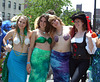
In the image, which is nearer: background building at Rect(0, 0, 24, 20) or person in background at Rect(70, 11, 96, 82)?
person in background at Rect(70, 11, 96, 82)

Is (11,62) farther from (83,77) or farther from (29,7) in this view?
(29,7)

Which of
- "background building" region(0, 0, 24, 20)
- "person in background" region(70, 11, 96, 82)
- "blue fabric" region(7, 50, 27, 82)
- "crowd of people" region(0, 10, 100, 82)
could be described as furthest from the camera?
"background building" region(0, 0, 24, 20)

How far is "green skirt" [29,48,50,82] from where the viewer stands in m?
3.52

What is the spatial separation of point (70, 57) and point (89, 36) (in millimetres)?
662

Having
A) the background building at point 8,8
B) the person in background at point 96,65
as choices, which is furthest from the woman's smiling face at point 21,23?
the background building at point 8,8

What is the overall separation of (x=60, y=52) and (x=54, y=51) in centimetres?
14

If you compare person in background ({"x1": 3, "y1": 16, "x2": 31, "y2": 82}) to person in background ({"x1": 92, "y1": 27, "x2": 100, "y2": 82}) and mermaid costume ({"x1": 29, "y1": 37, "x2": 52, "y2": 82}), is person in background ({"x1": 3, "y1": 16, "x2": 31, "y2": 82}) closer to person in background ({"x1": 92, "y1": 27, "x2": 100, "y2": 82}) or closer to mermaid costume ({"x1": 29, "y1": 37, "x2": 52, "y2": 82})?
mermaid costume ({"x1": 29, "y1": 37, "x2": 52, "y2": 82})

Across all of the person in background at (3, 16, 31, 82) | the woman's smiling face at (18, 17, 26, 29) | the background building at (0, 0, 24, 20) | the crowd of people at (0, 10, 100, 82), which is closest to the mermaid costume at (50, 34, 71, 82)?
the crowd of people at (0, 10, 100, 82)

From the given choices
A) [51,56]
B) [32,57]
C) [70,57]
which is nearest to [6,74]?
[32,57]

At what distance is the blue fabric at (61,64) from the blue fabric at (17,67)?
0.66m

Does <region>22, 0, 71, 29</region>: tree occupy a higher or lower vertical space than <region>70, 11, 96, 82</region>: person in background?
higher

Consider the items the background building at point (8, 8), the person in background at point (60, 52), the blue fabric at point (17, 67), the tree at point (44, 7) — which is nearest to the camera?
the person in background at point (60, 52)

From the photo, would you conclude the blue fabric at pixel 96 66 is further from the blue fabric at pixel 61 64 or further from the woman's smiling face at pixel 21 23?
the woman's smiling face at pixel 21 23

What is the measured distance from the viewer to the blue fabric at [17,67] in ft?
12.2
